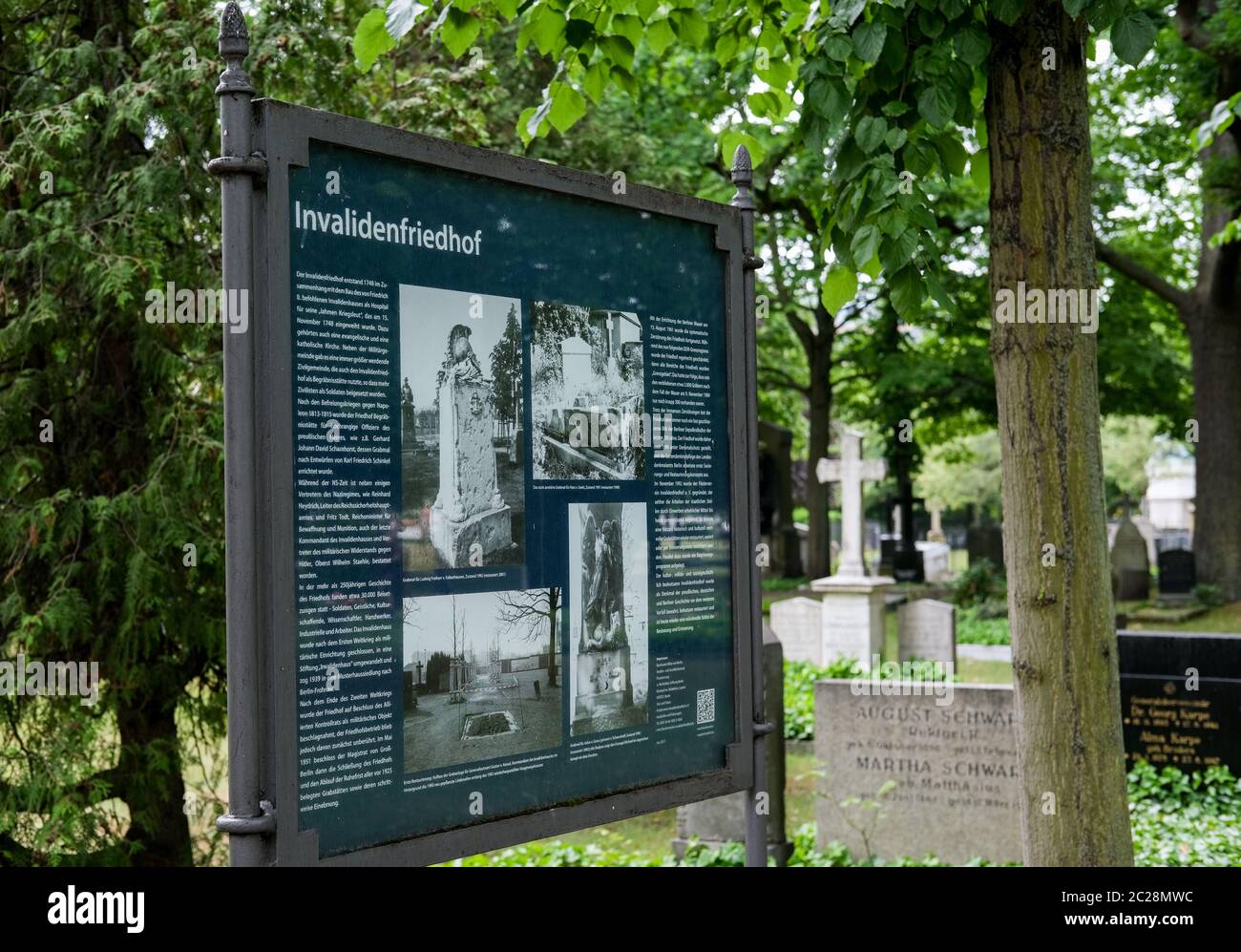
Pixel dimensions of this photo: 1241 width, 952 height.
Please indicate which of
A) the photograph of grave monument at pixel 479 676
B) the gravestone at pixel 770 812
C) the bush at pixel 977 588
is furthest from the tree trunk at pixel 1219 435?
the photograph of grave monument at pixel 479 676

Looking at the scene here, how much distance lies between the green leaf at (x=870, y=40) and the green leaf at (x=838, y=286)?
2.25 feet

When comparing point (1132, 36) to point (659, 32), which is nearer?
point (1132, 36)

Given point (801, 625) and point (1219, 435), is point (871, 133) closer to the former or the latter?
point (801, 625)

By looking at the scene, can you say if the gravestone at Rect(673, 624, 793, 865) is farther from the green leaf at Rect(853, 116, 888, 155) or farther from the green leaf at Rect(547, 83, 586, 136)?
the green leaf at Rect(853, 116, 888, 155)

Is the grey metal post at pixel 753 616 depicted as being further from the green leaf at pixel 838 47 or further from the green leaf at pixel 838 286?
the green leaf at pixel 838 47

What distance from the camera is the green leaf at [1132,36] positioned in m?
3.48

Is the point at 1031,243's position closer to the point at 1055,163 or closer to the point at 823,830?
the point at 1055,163

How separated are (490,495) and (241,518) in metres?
0.68

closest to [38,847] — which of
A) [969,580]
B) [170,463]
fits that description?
[170,463]

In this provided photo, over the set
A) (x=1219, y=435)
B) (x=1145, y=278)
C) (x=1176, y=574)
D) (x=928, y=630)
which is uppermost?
(x=1145, y=278)

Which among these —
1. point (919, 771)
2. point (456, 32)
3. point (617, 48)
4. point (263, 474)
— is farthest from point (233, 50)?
point (919, 771)

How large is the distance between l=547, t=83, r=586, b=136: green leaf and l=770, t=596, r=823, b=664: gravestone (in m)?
12.2

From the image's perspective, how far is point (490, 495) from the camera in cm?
306

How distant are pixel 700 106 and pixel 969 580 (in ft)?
31.9
